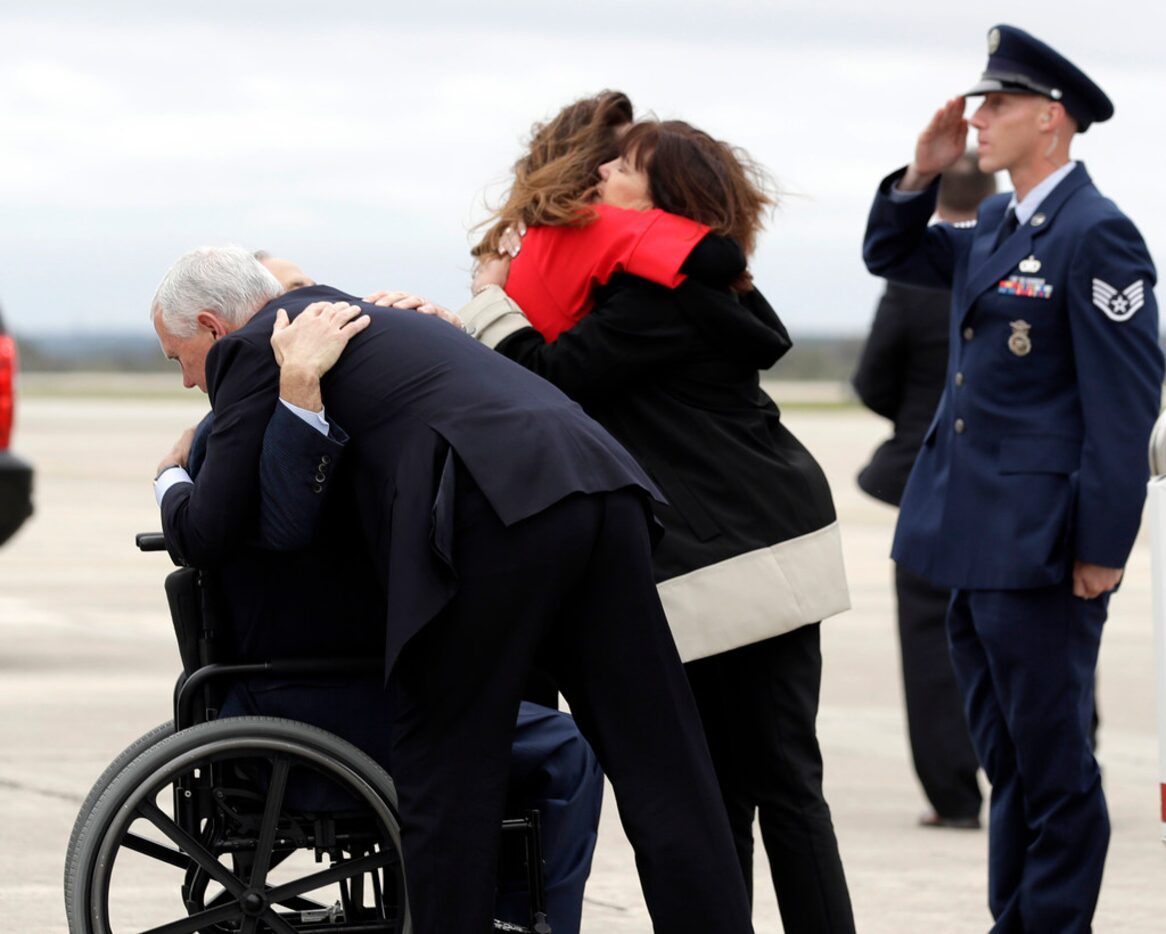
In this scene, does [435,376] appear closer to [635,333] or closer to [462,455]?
[462,455]

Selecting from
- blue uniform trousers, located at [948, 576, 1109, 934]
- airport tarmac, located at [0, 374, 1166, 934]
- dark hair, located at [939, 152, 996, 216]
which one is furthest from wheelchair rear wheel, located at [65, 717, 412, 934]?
dark hair, located at [939, 152, 996, 216]

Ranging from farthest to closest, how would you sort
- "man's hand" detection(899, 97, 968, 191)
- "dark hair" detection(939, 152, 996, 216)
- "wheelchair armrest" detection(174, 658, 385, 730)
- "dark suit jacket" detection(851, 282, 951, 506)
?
"dark suit jacket" detection(851, 282, 951, 506), "dark hair" detection(939, 152, 996, 216), "man's hand" detection(899, 97, 968, 191), "wheelchair armrest" detection(174, 658, 385, 730)

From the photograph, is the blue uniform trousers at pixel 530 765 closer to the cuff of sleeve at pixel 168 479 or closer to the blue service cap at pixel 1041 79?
the cuff of sleeve at pixel 168 479

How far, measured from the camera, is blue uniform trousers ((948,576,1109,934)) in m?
4.50

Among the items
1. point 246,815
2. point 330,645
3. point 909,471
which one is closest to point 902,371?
point 909,471

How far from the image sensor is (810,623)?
4.30 m

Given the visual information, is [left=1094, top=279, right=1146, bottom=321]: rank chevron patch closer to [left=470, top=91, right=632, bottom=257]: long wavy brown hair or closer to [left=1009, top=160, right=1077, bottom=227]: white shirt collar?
[left=1009, top=160, right=1077, bottom=227]: white shirt collar

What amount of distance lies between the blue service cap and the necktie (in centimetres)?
22

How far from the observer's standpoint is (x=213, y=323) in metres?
3.84

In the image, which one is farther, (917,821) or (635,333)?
(917,821)

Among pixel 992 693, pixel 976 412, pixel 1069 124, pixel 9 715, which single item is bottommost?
pixel 9 715

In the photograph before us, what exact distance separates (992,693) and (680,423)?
924mm

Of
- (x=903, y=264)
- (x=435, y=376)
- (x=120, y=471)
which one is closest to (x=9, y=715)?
(x=903, y=264)

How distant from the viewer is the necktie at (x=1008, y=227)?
15.3 ft
